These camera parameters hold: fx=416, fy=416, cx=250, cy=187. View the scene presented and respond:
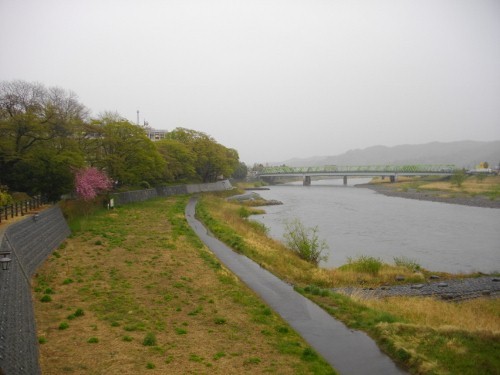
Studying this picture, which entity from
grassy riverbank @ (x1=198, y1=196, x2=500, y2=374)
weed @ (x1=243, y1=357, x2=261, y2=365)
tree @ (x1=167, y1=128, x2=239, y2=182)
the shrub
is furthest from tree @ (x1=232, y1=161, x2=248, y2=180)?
weed @ (x1=243, y1=357, x2=261, y2=365)

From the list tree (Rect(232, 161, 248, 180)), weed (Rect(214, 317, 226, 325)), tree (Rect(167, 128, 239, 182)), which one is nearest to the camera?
weed (Rect(214, 317, 226, 325))

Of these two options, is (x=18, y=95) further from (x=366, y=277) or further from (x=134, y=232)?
(x=366, y=277)

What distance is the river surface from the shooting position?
90.7ft

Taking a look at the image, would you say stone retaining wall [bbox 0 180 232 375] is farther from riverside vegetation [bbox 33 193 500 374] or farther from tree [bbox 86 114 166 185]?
tree [bbox 86 114 166 185]

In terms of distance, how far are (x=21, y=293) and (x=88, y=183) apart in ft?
86.2

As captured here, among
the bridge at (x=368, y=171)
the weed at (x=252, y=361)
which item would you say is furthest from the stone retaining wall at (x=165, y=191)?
the bridge at (x=368, y=171)

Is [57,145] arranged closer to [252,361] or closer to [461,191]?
[252,361]

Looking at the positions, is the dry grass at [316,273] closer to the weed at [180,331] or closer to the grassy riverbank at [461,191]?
the weed at [180,331]

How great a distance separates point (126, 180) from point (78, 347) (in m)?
35.9

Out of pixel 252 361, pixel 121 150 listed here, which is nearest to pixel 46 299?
pixel 252 361

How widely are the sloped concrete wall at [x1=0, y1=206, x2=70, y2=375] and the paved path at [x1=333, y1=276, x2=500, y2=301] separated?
12.4 meters

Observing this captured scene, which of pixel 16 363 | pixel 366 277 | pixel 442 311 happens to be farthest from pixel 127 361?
pixel 366 277

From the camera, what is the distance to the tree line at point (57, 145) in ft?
101

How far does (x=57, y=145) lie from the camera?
36375 millimetres
